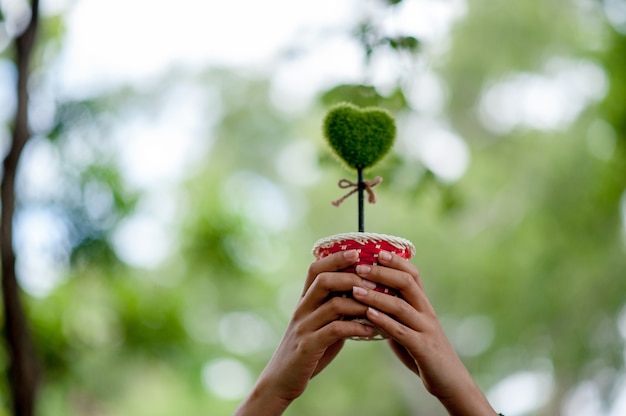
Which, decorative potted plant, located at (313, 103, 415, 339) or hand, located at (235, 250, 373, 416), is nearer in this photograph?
hand, located at (235, 250, 373, 416)

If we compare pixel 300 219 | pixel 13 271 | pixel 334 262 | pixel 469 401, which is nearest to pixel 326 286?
pixel 334 262

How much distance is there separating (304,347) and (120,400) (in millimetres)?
8745

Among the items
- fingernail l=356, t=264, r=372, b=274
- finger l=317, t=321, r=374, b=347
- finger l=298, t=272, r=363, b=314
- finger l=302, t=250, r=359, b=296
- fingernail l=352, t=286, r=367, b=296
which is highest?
finger l=302, t=250, r=359, b=296

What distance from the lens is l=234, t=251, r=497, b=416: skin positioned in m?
1.15

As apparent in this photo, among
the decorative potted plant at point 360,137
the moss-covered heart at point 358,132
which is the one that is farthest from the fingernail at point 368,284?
the moss-covered heart at point 358,132

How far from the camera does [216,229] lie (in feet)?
21.1

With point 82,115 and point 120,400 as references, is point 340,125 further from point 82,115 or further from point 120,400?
point 120,400

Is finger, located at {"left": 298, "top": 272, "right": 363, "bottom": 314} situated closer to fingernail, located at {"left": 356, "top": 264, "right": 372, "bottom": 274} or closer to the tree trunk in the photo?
fingernail, located at {"left": 356, "top": 264, "right": 372, "bottom": 274}

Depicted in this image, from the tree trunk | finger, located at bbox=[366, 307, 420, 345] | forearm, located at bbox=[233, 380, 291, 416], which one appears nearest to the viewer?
finger, located at bbox=[366, 307, 420, 345]

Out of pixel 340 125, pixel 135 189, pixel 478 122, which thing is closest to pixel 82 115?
pixel 135 189

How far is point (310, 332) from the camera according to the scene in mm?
1188

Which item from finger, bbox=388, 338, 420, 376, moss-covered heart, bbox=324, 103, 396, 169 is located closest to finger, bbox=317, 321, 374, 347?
finger, bbox=388, 338, 420, 376

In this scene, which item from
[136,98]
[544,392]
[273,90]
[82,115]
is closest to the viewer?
[82,115]

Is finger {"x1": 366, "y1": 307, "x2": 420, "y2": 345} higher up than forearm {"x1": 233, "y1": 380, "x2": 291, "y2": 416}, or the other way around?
finger {"x1": 366, "y1": 307, "x2": 420, "y2": 345}
